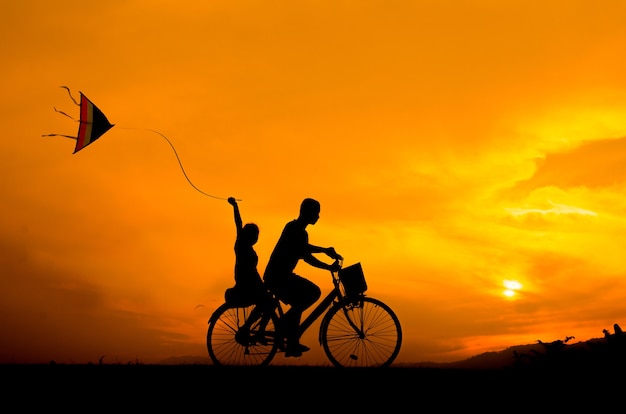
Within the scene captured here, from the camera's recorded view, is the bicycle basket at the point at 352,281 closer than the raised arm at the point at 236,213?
No

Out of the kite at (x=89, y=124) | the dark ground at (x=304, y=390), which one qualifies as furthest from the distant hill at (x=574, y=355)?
the kite at (x=89, y=124)

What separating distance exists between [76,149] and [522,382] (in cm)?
835

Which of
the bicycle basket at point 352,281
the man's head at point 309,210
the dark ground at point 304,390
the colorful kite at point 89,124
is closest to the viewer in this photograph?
the dark ground at point 304,390

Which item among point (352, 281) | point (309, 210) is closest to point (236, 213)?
point (309, 210)

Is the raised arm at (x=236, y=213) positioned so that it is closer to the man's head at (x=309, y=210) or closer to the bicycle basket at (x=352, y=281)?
the man's head at (x=309, y=210)

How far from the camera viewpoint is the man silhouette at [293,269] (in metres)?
10.8

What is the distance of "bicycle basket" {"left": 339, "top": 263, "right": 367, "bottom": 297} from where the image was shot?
11.2m

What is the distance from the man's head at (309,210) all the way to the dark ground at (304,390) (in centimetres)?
229

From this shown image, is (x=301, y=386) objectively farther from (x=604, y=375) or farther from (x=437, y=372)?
(x=604, y=375)

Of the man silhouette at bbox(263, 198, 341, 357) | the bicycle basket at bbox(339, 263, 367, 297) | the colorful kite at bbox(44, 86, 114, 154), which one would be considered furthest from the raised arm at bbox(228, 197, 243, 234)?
the colorful kite at bbox(44, 86, 114, 154)

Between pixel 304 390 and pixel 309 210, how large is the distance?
3070 millimetres

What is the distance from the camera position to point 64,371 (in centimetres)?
1018

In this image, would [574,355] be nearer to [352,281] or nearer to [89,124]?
[352,281]

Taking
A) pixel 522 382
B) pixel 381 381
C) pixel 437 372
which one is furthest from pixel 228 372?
pixel 522 382
